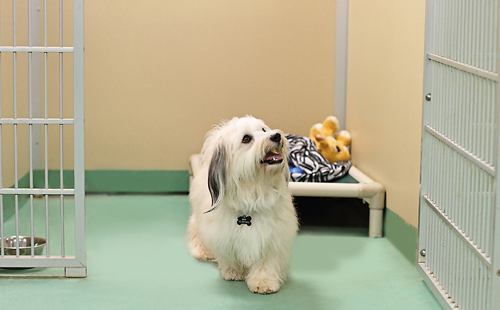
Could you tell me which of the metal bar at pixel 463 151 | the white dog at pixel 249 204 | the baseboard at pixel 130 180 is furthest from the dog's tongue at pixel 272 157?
the baseboard at pixel 130 180

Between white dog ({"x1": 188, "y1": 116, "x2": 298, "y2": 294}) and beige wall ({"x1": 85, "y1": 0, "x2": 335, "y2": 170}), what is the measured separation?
1.76 metres

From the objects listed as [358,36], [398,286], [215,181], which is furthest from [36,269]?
[358,36]

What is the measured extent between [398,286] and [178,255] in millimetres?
1131

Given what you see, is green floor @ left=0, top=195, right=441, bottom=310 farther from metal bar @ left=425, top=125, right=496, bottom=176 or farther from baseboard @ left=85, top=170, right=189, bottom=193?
baseboard @ left=85, top=170, right=189, bottom=193

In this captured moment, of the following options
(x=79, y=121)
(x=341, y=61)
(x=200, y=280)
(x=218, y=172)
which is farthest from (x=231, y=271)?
(x=341, y=61)

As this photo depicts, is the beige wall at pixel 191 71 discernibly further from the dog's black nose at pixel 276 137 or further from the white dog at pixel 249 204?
the dog's black nose at pixel 276 137

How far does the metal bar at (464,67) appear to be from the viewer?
6.73 feet

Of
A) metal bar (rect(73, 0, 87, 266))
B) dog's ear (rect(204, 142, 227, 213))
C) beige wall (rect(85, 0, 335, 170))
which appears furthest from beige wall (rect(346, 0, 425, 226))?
metal bar (rect(73, 0, 87, 266))

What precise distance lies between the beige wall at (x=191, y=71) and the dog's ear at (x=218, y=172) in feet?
6.50

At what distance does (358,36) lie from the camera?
4211 millimetres

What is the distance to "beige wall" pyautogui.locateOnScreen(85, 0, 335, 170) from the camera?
4.48 metres

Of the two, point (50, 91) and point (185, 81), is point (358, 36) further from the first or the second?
point (50, 91)

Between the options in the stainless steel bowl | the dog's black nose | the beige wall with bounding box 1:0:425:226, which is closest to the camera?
the dog's black nose

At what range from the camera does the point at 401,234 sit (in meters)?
3.31
